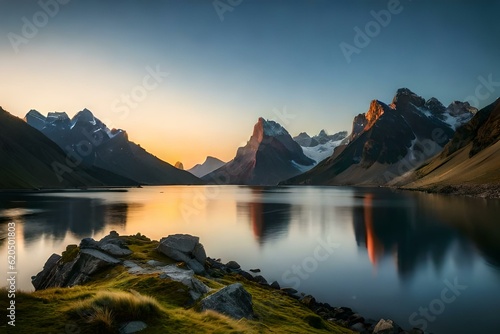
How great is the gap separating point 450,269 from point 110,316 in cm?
4116

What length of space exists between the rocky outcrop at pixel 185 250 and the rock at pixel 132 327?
17470 mm

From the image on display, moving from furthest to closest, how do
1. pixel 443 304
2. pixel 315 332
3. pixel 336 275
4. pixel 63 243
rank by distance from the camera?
pixel 63 243, pixel 336 275, pixel 443 304, pixel 315 332

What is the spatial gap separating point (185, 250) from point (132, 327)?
800 inches

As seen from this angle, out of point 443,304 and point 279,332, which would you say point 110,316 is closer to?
point 279,332

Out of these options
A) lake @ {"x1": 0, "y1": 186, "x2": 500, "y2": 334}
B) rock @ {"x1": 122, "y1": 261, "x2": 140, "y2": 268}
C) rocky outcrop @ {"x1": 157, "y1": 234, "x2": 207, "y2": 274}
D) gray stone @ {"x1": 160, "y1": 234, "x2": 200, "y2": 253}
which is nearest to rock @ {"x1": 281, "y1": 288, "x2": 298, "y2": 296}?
lake @ {"x1": 0, "y1": 186, "x2": 500, "y2": 334}

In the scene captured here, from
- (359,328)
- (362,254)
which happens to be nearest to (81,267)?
(359,328)

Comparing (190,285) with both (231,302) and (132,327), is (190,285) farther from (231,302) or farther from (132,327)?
(132,327)

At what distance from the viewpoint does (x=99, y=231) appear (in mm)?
69500

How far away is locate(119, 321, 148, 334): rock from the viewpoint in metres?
11.5

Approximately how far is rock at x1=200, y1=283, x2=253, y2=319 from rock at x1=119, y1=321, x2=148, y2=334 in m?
4.35

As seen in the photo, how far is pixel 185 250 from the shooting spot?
104 ft

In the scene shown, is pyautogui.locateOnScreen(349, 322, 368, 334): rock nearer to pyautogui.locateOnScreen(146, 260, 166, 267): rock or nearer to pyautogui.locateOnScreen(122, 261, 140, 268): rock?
pyautogui.locateOnScreen(146, 260, 166, 267): rock

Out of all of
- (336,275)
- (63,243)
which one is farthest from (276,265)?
(63,243)

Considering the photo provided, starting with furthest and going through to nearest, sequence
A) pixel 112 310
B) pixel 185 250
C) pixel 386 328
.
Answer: pixel 185 250, pixel 386 328, pixel 112 310
